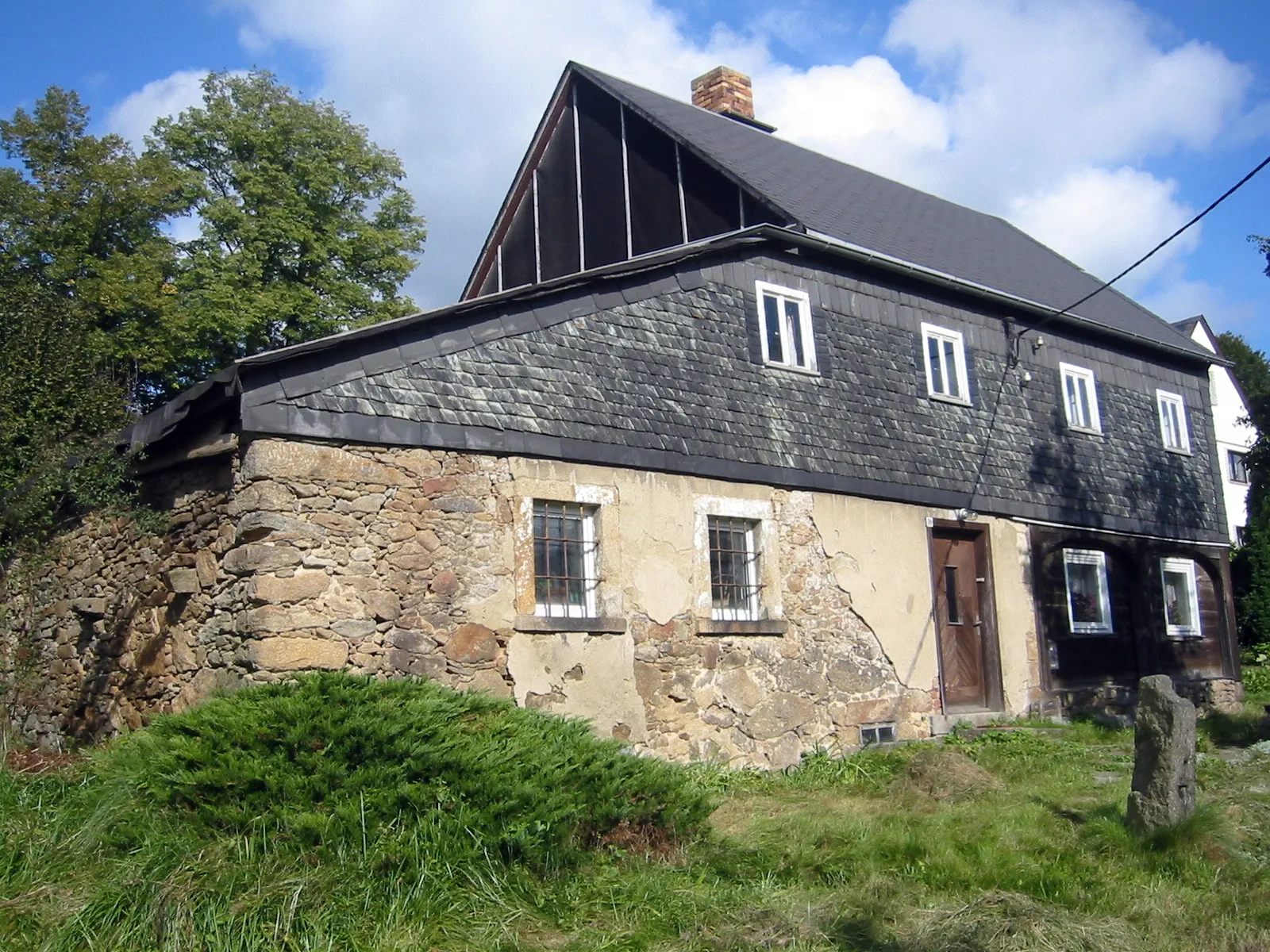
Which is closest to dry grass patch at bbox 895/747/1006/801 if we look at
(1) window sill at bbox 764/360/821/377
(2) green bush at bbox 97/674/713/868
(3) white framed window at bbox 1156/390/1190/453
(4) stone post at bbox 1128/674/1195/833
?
(4) stone post at bbox 1128/674/1195/833

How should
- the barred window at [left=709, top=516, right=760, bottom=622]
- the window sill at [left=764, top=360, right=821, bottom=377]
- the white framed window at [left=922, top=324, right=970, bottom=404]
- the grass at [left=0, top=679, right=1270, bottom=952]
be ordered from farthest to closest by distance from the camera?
the white framed window at [left=922, top=324, right=970, bottom=404]
the window sill at [left=764, top=360, right=821, bottom=377]
the barred window at [left=709, top=516, right=760, bottom=622]
the grass at [left=0, top=679, right=1270, bottom=952]

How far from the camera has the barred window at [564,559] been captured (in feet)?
36.3

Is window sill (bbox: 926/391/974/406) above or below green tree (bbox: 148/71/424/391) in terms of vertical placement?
below

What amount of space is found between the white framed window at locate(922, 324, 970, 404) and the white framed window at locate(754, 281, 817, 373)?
6.73ft

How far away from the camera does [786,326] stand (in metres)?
14.2

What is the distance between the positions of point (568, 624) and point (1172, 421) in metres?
12.5

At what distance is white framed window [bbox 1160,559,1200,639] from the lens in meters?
18.7

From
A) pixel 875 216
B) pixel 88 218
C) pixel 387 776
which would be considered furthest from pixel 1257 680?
pixel 88 218

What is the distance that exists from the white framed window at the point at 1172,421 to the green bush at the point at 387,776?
13526mm

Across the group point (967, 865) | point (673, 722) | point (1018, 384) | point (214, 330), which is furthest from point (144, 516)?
point (214, 330)

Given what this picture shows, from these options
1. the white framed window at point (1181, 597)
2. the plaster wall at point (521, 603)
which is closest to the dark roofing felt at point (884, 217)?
the white framed window at point (1181, 597)

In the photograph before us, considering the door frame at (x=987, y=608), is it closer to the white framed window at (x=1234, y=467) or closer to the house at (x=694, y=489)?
the house at (x=694, y=489)

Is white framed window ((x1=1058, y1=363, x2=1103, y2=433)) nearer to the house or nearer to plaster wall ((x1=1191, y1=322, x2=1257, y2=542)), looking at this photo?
the house

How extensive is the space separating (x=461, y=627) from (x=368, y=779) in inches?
127
